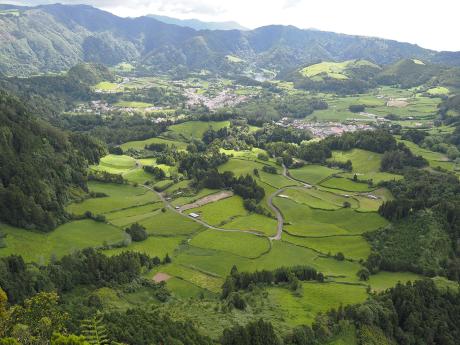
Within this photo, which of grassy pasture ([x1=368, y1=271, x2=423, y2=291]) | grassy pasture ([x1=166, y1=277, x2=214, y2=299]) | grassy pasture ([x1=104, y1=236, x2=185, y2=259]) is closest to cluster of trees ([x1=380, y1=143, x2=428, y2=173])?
grassy pasture ([x1=368, y1=271, x2=423, y2=291])

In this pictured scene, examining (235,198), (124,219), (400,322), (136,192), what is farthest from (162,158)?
(400,322)

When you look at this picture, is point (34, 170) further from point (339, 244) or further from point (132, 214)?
point (339, 244)

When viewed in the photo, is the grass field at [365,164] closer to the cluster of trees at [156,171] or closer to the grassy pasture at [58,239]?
the cluster of trees at [156,171]

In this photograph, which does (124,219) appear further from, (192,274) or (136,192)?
(192,274)

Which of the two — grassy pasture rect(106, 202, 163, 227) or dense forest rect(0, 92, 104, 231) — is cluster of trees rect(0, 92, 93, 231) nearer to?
dense forest rect(0, 92, 104, 231)

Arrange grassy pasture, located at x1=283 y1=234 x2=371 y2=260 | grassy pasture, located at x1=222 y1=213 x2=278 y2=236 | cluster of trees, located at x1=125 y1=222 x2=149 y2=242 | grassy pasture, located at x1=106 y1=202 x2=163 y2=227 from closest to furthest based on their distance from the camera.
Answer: grassy pasture, located at x1=283 y1=234 x2=371 y2=260, cluster of trees, located at x1=125 y1=222 x2=149 y2=242, grassy pasture, located at x1=222 y1=213 x2=278 y2=236, grassy pasture, located at x1=106 y1=202 x2=163 y2=227

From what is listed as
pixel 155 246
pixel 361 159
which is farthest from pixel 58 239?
pixel 361 159
